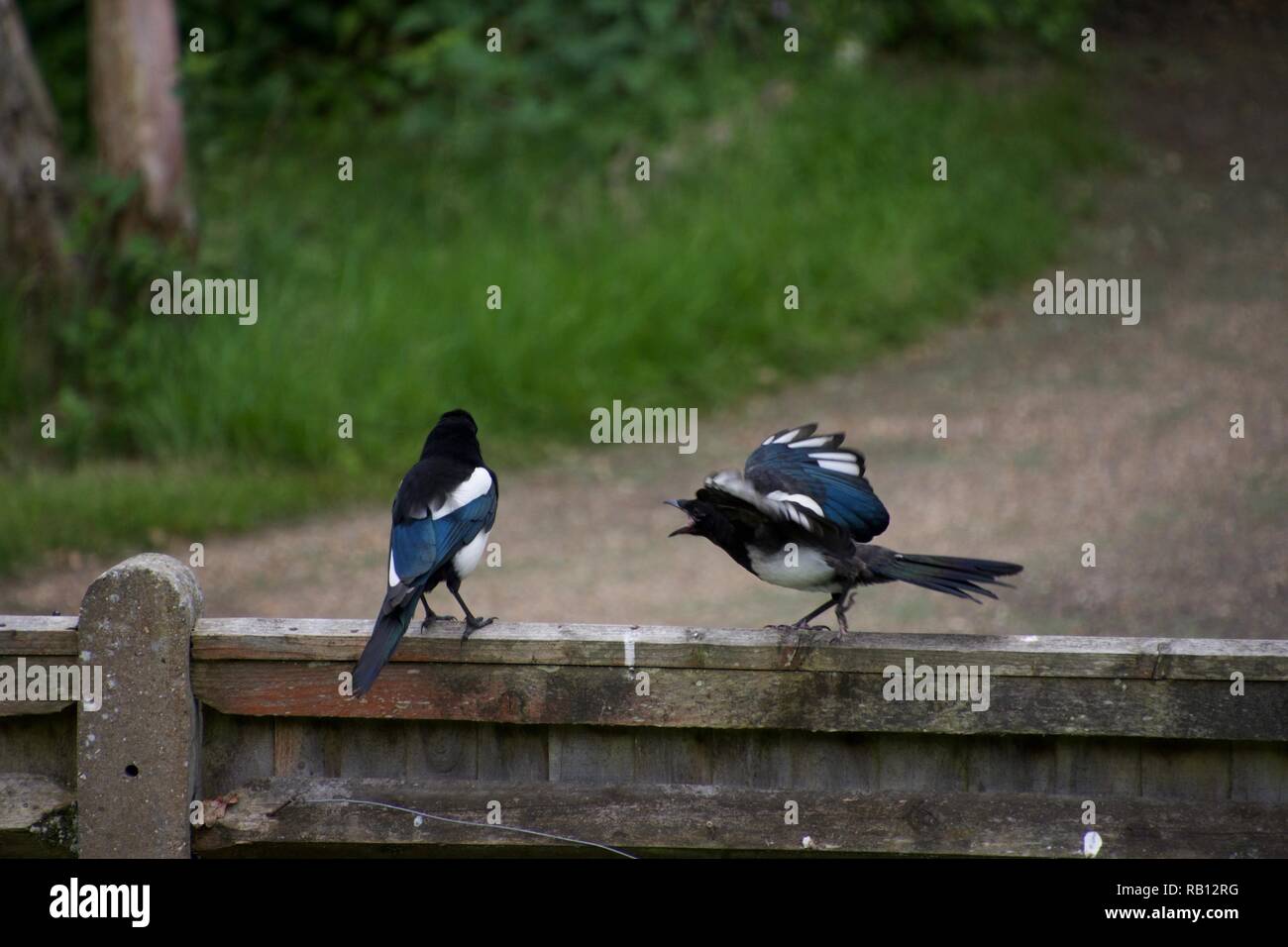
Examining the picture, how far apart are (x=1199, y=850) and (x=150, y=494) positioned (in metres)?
6.28

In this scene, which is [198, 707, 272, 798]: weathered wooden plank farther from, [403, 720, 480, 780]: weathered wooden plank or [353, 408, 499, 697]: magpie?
[353, 408, 499, 697]: magpie

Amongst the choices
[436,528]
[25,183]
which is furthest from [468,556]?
[25,183]

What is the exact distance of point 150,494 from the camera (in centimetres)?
812

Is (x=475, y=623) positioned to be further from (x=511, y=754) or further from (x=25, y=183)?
(x=25, y=183)

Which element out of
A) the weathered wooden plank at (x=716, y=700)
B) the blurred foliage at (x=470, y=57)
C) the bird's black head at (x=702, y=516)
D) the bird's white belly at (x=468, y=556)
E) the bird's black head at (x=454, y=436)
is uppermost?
the blurred foliage at (x=470, y=57)

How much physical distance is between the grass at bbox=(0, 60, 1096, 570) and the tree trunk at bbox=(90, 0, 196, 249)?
16.8 inches

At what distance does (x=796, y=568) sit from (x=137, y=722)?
1495 mm

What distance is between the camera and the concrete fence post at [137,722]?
3.17 metres

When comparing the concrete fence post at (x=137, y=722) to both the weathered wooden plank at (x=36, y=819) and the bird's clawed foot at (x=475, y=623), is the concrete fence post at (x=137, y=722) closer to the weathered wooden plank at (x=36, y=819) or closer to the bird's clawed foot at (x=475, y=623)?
the weathered wooden plank at (x=36, y=819)

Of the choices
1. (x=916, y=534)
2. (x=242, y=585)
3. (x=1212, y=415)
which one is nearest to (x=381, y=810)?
(x=242, y=585)

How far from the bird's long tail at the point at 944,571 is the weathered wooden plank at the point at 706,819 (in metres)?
0.48

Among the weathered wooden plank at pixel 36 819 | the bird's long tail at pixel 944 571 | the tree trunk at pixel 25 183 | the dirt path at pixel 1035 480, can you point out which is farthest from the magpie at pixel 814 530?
the tree trunk at pixel 25 183

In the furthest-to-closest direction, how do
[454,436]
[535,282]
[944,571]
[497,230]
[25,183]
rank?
1. [497,230]
2. [535,282]
3. [25,183]
4. [454,436]
5. [944,571]

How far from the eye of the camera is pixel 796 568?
365 cm
